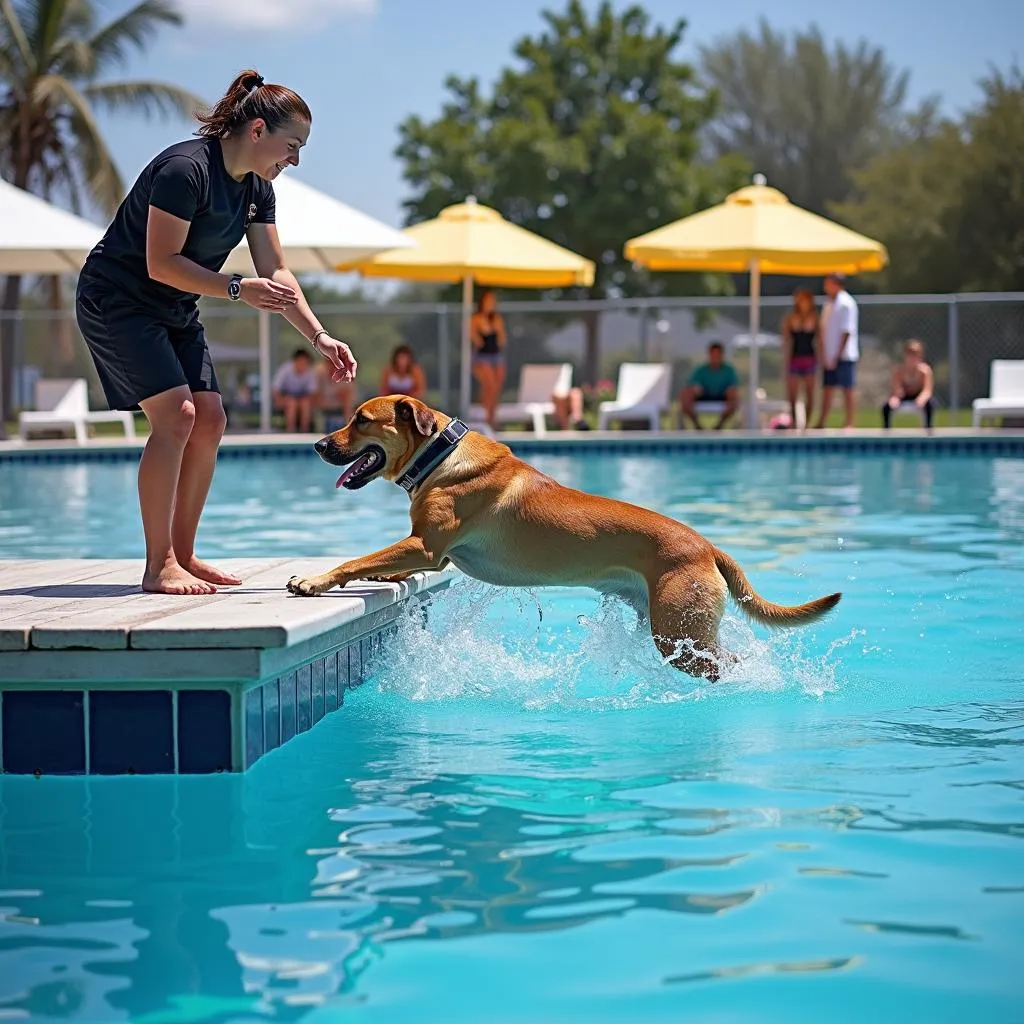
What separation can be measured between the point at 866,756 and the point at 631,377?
54.2ft

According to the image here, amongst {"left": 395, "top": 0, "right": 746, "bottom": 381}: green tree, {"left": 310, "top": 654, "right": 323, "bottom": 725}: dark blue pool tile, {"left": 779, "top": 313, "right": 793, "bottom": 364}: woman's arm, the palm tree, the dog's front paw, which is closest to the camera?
the dog's front paw

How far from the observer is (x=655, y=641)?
16.8 ft

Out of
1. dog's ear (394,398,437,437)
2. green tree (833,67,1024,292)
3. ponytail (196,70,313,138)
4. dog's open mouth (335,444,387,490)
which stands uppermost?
green tree (833,67,1024,292)

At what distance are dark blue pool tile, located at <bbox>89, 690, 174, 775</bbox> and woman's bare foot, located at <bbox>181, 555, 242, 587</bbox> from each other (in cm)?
91

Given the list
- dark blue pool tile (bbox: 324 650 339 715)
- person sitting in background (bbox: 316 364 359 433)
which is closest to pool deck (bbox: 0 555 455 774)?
dark blue pool tile (bbox: 324 650 339 715)

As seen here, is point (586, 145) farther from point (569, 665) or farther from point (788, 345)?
point (569, 665)

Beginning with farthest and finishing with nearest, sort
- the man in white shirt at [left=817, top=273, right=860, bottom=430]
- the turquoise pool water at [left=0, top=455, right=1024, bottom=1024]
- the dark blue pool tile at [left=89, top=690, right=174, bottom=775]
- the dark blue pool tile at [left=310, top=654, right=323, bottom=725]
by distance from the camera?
1. the man in white shirt at [left=817, top=273, right=860, bottom=430]
2. the dark blue pool tile at [left=310, top=654, right=323, bottom=725]
3. the dark blue pool tile at [left=89, top=690, right=174, bottom=775]
4. the turquoise pool water at [left=0, top=455, right=1024, bottom=1024]

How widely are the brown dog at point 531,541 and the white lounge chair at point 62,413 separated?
46.6 feet

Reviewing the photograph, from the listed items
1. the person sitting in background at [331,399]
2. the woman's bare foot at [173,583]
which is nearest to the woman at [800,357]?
the person sitting in background at [331,399]

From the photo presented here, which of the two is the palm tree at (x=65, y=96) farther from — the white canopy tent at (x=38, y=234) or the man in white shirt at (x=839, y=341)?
the man in white shirt at (x=839, y=341)

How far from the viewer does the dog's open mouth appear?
17.4 feet

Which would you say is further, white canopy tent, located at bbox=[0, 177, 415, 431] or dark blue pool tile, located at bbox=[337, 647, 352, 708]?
white canopy tent, located at bbox=[0, 177, 415, 431]

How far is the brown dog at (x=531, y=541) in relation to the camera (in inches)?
199

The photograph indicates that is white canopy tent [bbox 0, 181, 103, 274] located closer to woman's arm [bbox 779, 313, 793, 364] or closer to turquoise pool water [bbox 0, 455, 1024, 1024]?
woman's arm [bbox 779, 313, 793, 364]
